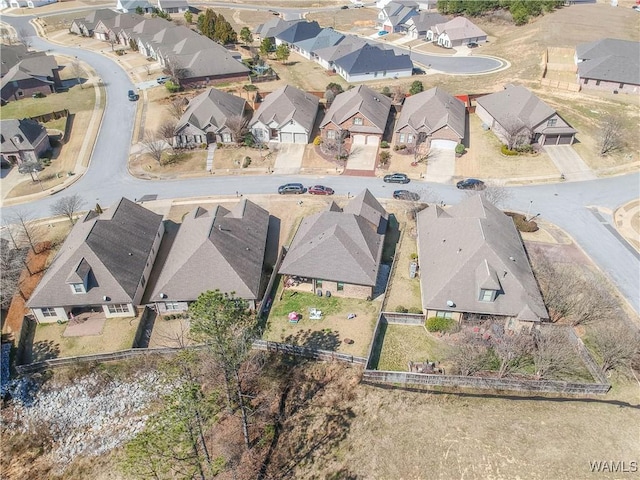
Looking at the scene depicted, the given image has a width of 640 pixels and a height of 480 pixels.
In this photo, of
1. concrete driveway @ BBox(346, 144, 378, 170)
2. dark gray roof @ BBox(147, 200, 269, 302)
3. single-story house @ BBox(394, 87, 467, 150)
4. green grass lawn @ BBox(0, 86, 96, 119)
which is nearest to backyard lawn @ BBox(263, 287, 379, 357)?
dark gray roof @ BBox(147, 200, 269, 302)

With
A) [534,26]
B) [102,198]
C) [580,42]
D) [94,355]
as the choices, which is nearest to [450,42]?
[534,26]

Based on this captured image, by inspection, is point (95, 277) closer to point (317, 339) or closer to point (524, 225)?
point (317, 339)

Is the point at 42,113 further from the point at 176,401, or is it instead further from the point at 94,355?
the point at 176,401

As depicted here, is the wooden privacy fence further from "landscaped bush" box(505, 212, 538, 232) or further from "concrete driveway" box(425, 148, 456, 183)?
"concrete driveway" box(425, 148, 456, 183)

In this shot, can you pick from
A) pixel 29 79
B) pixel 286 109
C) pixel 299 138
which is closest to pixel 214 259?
pixel 299 138

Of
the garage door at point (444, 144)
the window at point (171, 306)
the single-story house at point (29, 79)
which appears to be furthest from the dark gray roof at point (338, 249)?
the single-story house at point (29, 79)

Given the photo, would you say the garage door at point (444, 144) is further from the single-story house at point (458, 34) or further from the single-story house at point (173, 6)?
the single-story house at point (173, 6)
